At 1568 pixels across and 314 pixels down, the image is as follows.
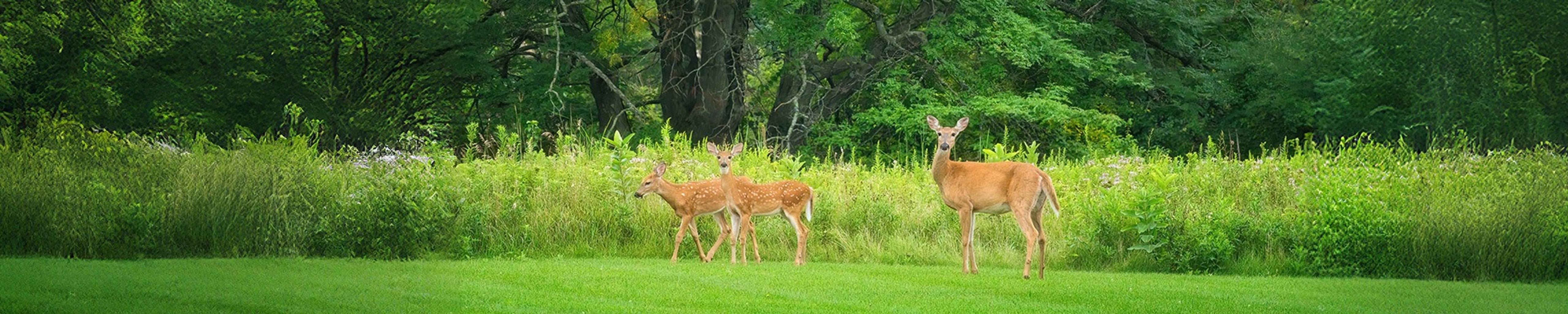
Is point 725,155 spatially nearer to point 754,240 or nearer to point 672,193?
point 672,193

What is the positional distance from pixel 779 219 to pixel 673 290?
179 inches

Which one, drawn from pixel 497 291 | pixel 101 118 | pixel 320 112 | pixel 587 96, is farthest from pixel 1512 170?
pixel 587 96

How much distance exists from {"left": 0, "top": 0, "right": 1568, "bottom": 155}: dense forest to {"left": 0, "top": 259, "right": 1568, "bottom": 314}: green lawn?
8.71 metres

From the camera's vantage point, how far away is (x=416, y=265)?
40.9ft

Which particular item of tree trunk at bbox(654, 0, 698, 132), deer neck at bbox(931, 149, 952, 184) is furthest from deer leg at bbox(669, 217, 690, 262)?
tree trunk at bbox(654, 0, 698, 132)

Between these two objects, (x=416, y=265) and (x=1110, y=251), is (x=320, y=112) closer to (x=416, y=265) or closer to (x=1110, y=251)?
(x=416, y=265)

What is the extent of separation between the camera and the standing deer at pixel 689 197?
41.4 feet

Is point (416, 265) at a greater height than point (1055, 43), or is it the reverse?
point (1055, 43)

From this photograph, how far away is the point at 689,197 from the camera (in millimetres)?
12617

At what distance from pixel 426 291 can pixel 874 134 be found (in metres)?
16.7

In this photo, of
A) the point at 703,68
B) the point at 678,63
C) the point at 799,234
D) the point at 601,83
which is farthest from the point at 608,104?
the point at 799,234

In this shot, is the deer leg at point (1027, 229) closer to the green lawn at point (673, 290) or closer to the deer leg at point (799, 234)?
the green lawn at point (673, 290)

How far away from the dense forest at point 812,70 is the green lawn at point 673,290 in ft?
28.6

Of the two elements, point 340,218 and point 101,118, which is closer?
point 340,218
